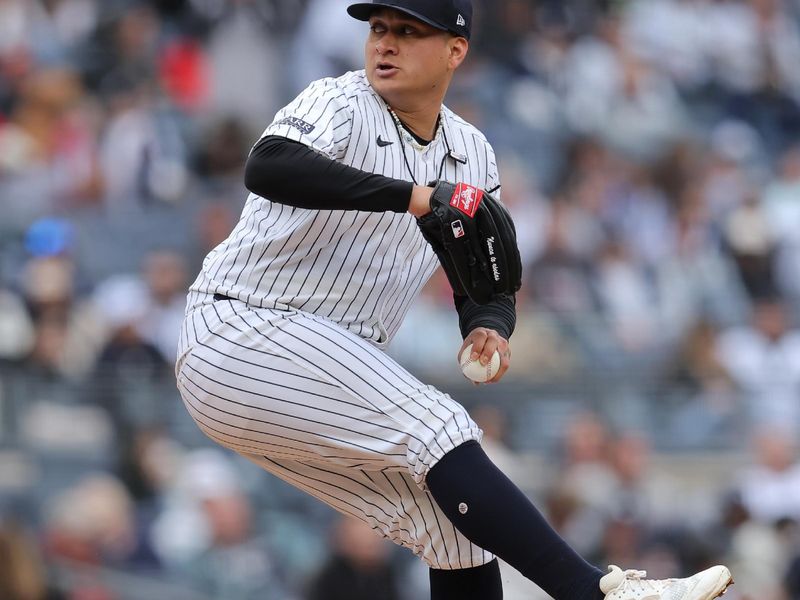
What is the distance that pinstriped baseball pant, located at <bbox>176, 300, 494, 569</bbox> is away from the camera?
3736mm

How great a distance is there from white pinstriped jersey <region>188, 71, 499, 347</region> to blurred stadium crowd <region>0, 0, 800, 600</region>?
11.9ft

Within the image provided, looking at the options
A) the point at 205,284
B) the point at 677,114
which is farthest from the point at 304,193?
the point at 677,114

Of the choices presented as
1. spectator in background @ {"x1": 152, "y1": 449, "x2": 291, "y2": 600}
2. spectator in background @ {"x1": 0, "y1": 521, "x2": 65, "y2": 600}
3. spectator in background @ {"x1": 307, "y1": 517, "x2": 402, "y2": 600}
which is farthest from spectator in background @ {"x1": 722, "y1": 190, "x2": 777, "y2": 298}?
spectator in background @ {"x1": 0, "y1": 521, "x2": 65, "y2": 600}

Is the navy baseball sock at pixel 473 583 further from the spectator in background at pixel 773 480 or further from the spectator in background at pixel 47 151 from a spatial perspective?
the spectator in background at pixel 47 151

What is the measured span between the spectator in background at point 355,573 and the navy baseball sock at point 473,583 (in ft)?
10.9

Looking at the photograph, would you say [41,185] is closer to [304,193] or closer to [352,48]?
[352,48]

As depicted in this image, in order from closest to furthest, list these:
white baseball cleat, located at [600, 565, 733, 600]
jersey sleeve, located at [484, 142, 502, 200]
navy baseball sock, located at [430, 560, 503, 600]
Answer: white baseball cleat, located at [600, 565, 733, 600] → navy baseball sock, located at [430, 560, 503, 600] → jersey sleeve, located at [484, 142, 502, 200]

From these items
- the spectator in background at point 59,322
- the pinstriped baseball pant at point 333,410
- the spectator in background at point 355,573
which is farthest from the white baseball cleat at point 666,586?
the spectator in background at point 59,322

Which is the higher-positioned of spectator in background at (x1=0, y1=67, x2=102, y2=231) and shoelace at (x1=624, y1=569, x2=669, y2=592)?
spectator in background at (x1=0, y1=67, x2=102, y2=231)

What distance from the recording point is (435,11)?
396 cm

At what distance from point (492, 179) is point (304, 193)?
2.97 ft

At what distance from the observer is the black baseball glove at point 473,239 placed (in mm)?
3635

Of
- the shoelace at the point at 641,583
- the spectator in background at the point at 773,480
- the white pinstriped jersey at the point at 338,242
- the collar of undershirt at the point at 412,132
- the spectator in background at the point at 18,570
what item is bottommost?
the spectator in background at the point at 18,570

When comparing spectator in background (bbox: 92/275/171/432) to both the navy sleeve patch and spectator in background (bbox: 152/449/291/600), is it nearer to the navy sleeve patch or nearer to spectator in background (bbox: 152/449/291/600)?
spectator in background (bbox: 152/449/291/600)
